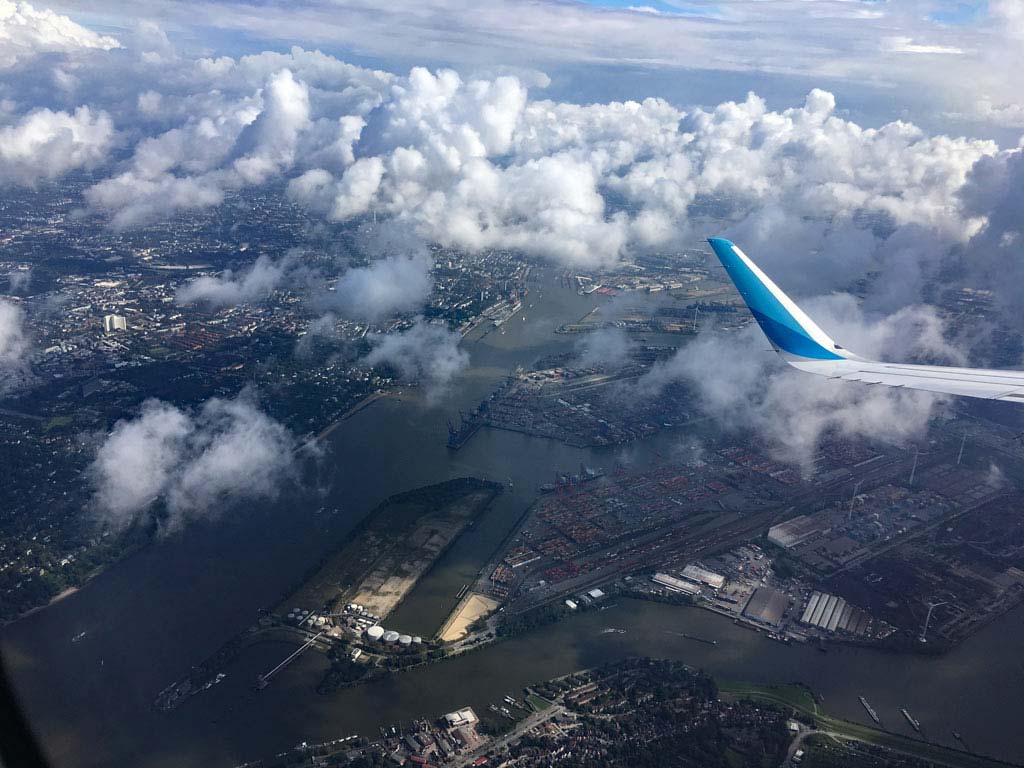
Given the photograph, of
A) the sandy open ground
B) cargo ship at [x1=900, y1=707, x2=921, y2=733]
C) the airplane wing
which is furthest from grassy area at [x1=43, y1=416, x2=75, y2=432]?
cargo ship at [x1=900, y1=707, x2=921, y2=733]

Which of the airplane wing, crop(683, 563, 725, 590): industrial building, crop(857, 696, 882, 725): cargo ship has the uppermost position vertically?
the airplane wing

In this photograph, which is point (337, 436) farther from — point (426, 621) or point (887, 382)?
point (887, 382)

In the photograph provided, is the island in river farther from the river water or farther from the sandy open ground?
the sandy open ground

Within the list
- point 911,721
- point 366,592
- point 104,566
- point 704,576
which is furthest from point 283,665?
point 911,721

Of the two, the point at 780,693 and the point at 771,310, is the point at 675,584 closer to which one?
the point at 780,693

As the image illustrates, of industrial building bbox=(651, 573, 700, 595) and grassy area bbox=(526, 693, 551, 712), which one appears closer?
grassy area bbox=(526, 693, 551, 712)

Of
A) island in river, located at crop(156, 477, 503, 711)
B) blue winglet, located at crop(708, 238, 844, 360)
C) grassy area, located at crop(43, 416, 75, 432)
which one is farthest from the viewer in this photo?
grassy area, located at crop(43, 416, 75, 432)

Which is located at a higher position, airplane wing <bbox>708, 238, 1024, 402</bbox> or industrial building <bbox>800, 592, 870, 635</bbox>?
airplane wing <bbox>708, 238, 1024, 402</bbox>

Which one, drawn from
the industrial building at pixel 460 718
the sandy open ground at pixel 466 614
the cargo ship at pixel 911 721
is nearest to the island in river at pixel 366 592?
the sandy open ground at pixel 466 614
